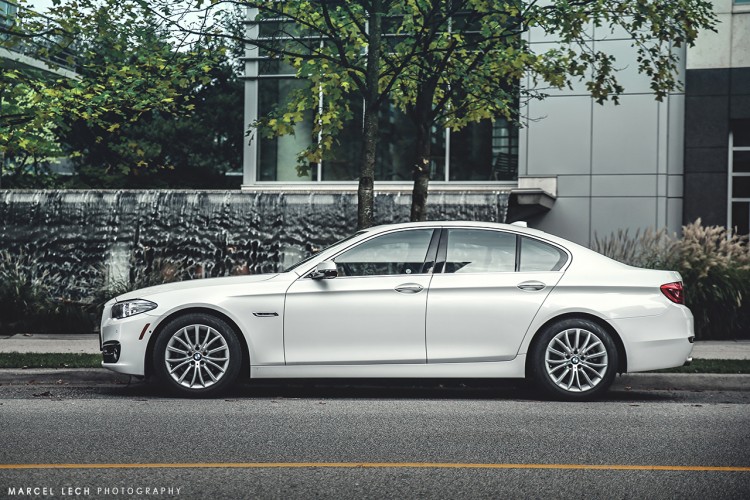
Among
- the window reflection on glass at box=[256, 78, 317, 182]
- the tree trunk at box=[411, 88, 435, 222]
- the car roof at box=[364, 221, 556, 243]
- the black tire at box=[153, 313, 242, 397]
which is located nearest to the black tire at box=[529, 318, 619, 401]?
the car roof at box=[364, 221, 556, 243]

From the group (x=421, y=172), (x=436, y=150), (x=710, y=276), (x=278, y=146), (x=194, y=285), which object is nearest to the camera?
(x=194, y=285)

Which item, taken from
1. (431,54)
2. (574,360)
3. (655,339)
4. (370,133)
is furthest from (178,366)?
(431,54)

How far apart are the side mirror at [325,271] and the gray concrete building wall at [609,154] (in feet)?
45.4

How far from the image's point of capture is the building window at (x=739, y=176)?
22125 mm

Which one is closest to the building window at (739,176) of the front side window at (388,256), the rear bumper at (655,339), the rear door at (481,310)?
the rear bumper at (655,339)

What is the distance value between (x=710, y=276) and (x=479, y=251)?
7.55m

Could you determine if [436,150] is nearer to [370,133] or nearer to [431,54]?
[431,54]

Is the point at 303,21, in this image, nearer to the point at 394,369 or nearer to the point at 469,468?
the point at 394,369

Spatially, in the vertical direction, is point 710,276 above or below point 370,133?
below

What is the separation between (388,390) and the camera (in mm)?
9719

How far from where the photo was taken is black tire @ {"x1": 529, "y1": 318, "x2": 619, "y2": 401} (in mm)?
8727

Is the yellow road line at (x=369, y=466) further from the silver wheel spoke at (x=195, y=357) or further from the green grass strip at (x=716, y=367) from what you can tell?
the green grass strip at (x=716, y=367)

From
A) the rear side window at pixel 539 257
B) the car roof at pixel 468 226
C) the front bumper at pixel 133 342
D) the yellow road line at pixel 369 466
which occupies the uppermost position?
the car roof at pixel 468 226

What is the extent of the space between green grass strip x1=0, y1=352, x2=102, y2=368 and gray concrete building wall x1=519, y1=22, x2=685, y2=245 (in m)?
13.0
